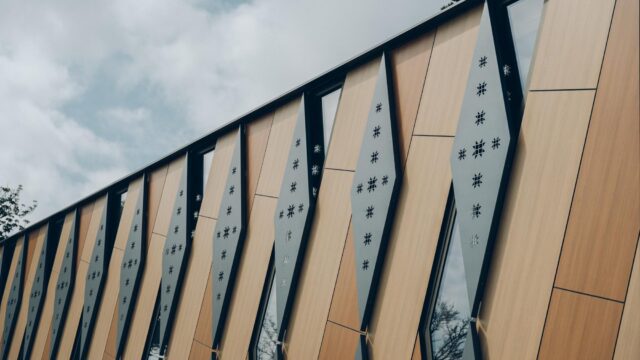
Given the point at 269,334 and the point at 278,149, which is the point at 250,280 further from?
the point at 278,149

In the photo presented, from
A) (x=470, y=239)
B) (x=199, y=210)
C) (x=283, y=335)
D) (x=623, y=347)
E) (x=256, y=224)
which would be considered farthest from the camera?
(x=199, y=210)

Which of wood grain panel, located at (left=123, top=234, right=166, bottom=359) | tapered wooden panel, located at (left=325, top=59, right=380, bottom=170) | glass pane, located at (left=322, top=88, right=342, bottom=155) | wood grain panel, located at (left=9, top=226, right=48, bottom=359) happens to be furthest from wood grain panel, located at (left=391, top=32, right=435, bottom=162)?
wood grain panel, located at (left=9, top=226, right=48, bottom=359)

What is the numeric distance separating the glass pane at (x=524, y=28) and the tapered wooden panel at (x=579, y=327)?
2.49 m

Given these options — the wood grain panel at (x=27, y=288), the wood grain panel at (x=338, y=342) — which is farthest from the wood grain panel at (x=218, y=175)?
the wood grain panel at (x=27, y=288)

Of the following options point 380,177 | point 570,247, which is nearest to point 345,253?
point 380,177

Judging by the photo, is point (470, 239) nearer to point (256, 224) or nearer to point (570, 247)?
point (570, 247)

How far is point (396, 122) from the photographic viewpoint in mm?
7953

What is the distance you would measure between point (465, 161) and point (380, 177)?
4.39 feet

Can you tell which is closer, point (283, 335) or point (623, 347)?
point (623, 347)

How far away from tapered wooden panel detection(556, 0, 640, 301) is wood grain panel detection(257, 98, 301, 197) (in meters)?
4.97

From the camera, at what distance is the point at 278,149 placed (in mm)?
9859

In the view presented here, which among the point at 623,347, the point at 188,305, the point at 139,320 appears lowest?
the point at 139,320

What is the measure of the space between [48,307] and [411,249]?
11952 millimetres

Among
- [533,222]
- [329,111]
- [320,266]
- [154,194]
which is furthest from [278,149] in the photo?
[533,222]
